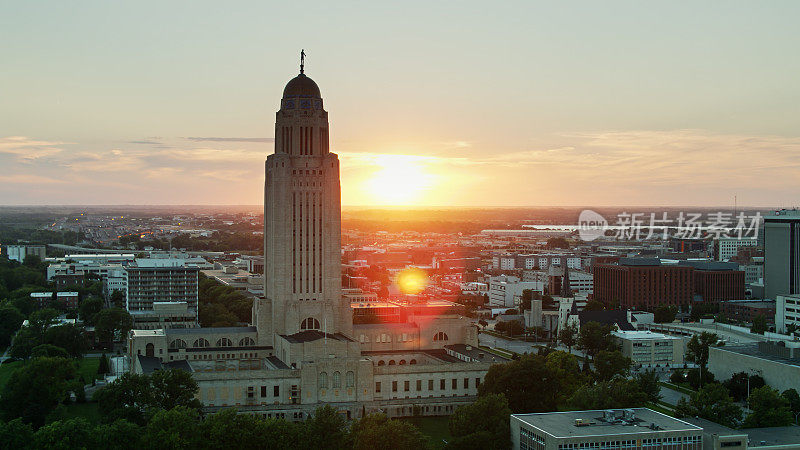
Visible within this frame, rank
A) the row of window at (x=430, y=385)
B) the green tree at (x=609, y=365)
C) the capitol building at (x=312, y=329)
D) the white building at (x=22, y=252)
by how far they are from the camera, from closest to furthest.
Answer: the row of window at (x=430, y=385) → the capitol building at (x=312, y=329) → the green tree at (x=609, y=365) → the white building at (x=22, y=252)

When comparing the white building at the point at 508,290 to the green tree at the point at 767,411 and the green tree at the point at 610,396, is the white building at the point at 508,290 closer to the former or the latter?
the green tree at the point at 610,396

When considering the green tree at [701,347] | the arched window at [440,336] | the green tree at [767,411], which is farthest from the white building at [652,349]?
the green tree at [767,411]

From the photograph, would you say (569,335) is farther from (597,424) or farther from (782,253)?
(782,253)

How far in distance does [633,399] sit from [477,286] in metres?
94.4

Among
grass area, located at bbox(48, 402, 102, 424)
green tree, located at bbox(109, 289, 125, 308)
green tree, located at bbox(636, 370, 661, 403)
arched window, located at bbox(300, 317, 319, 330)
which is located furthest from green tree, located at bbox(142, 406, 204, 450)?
green tree, located at bbox(109, 289, 125, 308)

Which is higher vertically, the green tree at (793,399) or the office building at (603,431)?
the office building at (603,431)

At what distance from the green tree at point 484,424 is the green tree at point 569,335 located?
135ft

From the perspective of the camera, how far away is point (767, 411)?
55438mm

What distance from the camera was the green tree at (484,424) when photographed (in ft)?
163

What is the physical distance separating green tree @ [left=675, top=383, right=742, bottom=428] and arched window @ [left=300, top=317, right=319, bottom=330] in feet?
94.3

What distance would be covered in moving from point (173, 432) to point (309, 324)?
25128 mm

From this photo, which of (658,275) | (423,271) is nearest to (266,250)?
(658,275)

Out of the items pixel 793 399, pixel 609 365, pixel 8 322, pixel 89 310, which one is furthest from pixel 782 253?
pixel 8 322

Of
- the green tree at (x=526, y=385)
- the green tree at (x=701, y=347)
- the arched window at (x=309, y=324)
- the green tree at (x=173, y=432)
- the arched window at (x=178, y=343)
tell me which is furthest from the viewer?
the green tree at (x=701, y=347)
